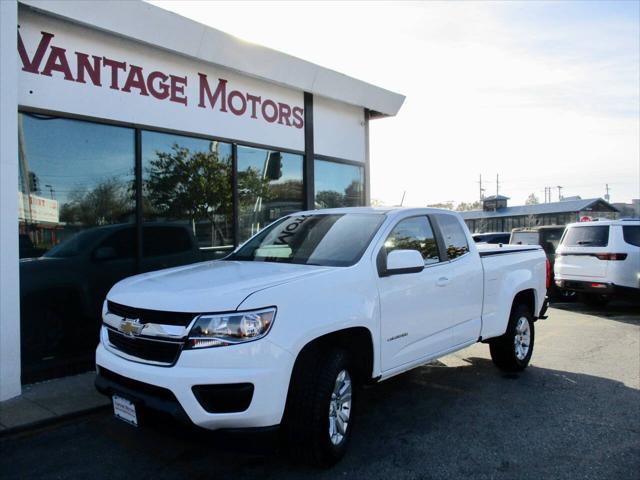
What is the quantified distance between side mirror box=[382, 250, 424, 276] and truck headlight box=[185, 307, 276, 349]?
1.23 metres

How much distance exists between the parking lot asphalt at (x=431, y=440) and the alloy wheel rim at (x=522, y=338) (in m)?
0.27

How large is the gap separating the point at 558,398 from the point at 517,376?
76 centimetres

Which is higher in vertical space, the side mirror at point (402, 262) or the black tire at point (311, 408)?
the side mirror at point (402, 262)

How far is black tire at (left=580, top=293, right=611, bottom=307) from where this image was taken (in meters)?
11.4

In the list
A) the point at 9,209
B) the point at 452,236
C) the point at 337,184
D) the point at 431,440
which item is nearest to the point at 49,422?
the point at 9,209

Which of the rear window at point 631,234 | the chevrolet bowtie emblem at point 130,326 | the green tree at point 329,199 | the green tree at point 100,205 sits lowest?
the chevrolet bowtie emblem at point 130,326

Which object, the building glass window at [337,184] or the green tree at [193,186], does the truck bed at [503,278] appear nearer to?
the green tree at [193,186]

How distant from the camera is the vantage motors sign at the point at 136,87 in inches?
222

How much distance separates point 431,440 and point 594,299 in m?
9.29

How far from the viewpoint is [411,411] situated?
466 cm

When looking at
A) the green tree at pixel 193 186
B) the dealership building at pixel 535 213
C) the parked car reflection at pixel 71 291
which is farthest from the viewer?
the dealership building at pixel 535 213

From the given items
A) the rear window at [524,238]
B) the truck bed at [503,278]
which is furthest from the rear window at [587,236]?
the truck bed at [503,278]

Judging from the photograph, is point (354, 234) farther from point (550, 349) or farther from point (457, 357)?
point (550, 349)

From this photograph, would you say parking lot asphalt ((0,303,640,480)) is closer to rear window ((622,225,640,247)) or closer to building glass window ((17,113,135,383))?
building glass window ((17,113,135,383))
